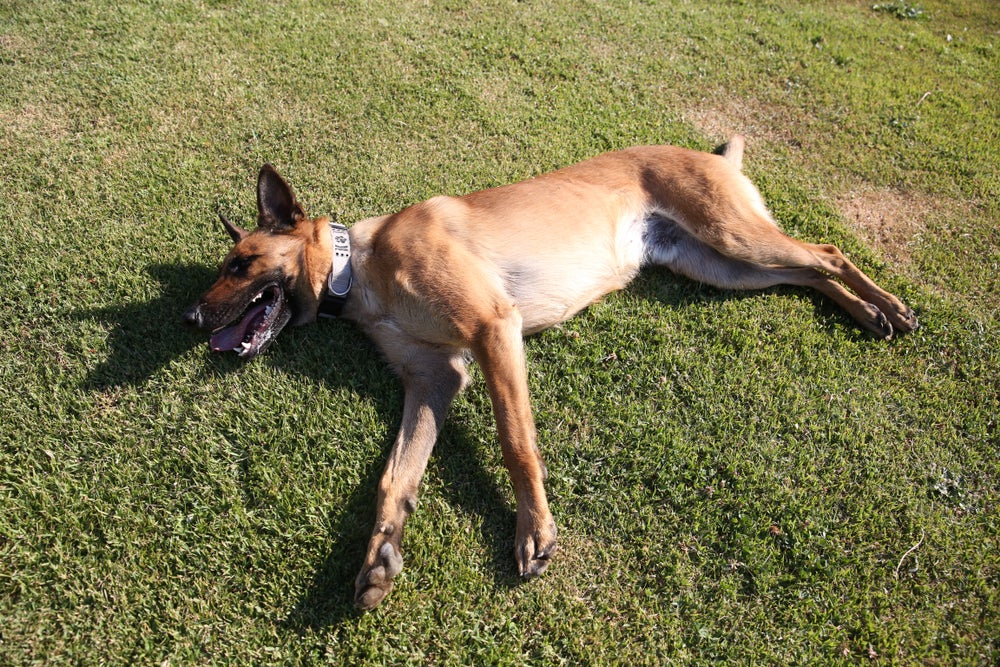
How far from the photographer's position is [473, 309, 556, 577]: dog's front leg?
3428 mm

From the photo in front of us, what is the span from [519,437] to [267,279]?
2.16 m

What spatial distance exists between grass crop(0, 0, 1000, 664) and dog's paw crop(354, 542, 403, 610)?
0.13m

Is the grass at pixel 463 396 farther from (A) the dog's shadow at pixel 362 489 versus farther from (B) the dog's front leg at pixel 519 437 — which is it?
(B) the dog's front leg at pixel 519 437

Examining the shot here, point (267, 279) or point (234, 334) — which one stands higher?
point (267, 279)

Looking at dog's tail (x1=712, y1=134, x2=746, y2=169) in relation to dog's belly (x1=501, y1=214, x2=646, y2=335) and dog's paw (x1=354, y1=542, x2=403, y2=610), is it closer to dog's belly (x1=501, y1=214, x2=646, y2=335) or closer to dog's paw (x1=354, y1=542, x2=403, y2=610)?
dog's belly (x1=501, y1=214, x2=646, y2=335)

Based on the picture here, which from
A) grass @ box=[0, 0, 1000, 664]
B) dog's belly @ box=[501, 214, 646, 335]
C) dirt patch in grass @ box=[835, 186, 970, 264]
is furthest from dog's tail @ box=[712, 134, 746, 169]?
dog's belly @ box=[501, 214, 646, 335]

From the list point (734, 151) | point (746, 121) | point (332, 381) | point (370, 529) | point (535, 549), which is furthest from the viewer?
point (746, 121)

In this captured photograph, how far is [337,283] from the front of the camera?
4.44 m

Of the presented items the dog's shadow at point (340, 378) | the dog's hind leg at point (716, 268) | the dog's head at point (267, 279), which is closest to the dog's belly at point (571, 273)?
the dog's hind leg at point (716, 268)

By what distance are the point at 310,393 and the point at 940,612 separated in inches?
160

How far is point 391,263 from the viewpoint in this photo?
4.22 m

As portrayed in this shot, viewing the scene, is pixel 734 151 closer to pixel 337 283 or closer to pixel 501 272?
pixel 501 272

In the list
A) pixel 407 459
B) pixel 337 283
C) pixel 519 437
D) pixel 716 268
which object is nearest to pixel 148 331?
pixel 337 283

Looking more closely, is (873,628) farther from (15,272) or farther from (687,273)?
(15,272)
